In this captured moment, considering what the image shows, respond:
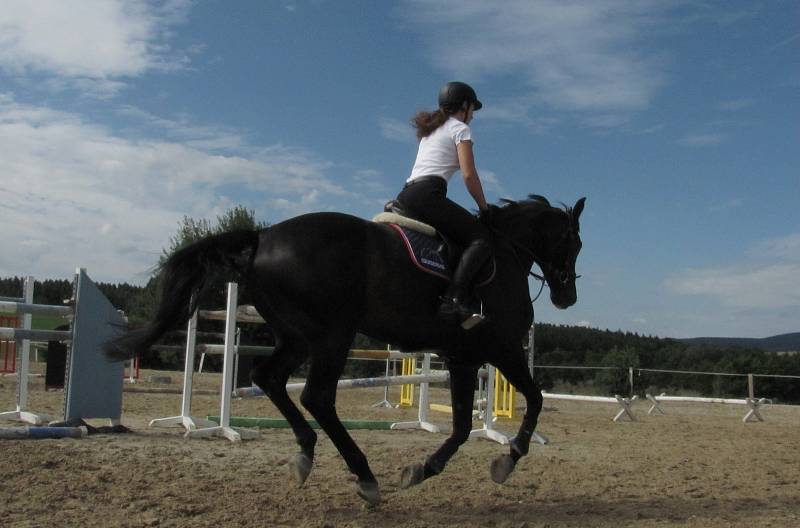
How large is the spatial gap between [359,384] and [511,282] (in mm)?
3281

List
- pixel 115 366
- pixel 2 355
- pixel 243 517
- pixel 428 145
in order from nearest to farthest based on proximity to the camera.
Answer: pixel 243 517 → pixel 428 145 → pixel 115 366 → pixel 2 355

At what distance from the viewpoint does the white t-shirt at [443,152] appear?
493cm

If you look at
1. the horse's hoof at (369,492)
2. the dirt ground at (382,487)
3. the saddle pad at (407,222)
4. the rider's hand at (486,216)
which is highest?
the rider's hand at (486,216)

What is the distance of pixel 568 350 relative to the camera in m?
34.8

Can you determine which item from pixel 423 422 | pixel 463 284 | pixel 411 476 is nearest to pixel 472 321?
pixel 463 284

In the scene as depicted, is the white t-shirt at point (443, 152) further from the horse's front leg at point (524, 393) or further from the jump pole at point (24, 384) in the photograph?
the jump pole at point (24, 384)

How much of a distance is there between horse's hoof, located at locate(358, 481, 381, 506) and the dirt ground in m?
0.07

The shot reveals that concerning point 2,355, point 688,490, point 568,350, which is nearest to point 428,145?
point 688,490

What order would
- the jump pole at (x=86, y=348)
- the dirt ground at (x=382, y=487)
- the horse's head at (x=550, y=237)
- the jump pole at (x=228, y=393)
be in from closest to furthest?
the dirt ground at (x=382, y=487) < the horse's head at (x=550, y=237) < the jump pole at (x=86, y=348) < the jump pole at (x=228, y=393)

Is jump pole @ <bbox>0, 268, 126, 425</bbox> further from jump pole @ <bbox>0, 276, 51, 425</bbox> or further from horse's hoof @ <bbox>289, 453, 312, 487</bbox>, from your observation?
horse's hoof @ <bbox>289, 453, 312, 487</bbox>

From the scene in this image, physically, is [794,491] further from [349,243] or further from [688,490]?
[349,243]

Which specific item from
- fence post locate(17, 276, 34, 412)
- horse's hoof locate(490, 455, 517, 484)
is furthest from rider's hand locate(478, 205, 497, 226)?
fence post locate(17, 276, 34, 412)

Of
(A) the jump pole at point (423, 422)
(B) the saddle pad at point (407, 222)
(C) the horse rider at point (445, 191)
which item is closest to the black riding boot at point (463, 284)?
(C) the horse rider at point (445, 191)

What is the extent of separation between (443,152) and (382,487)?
92.2 inches
